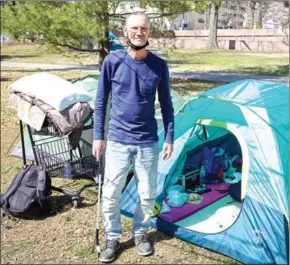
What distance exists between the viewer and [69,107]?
3.19 m

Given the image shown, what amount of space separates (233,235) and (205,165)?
4.00 feet

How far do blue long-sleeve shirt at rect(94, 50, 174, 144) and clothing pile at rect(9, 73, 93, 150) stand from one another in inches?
35.7

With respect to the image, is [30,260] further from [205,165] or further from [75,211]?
[205,165]

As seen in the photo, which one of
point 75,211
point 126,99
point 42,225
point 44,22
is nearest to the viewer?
point 126,99

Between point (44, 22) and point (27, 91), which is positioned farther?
point (44, 22)

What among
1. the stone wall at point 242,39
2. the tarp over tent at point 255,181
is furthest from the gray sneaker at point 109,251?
the stone wall at point 242,39

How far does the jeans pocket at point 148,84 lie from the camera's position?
2.15 m

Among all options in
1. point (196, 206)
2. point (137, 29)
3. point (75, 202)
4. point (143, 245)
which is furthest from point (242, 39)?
point (137, 29)

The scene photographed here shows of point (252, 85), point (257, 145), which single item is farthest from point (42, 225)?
point (252, 85)

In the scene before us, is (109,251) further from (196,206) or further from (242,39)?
(242,39)

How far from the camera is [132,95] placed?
7.18ft

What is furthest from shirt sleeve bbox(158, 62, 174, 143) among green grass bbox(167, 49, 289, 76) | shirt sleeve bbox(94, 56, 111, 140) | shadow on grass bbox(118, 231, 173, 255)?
green grass bbox(167, 49, 289, 76)

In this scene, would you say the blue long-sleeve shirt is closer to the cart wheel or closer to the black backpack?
the black backpack

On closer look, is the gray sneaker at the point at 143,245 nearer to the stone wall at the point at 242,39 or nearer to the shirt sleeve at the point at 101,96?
the shirt sleeve at the point at 101,96
